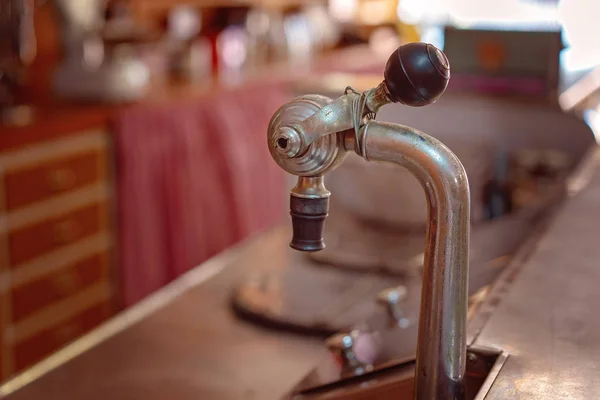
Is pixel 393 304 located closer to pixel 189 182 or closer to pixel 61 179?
pixel 61 179

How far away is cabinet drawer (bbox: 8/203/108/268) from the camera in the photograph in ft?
8.02

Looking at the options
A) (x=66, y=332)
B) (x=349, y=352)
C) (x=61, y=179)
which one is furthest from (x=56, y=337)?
(x=349, y=352)

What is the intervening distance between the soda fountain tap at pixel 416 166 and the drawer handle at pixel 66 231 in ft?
6.95

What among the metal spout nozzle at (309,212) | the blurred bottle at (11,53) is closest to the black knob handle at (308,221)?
the metal spout nozzle at (309,212)

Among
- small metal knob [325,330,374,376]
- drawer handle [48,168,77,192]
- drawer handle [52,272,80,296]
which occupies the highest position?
small metal knob [325,330,374,376]

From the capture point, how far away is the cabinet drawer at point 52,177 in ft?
7.82

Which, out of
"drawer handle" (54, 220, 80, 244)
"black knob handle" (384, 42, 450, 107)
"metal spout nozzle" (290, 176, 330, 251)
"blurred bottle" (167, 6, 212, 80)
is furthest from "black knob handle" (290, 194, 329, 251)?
"blurred bottle" (167, 6, 212, 80)

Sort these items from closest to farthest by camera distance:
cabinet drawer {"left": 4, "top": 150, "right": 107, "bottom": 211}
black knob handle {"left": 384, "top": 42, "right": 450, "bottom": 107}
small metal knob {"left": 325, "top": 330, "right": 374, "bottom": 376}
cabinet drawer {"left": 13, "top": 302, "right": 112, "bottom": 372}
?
black knob handle {"left": 384, "top": 42, "right": 450, "bottom": 107} < small metal knob {"left": 325, "top": 330, "right": 374, "bottom": 376} < cabinet drawer {"left": 4, "top": 150, "right": 107, "bottom": 211} < cabinet drawer {"left": 13, "top": 302, "right": 112, "bottom": 372}

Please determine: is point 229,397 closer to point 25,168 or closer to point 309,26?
point 25,168

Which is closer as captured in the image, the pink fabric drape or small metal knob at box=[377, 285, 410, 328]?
small metal knob at box=[377, 285, 410, 328]

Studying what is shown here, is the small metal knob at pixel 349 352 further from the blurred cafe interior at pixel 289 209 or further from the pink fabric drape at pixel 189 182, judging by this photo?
the pink fabric drape at pixel 189 182

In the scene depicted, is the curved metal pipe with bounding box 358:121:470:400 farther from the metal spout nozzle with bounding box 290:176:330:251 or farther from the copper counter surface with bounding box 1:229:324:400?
the copper counter surface with bounding box 1:229:324:400

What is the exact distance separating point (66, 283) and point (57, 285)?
0.05 meters

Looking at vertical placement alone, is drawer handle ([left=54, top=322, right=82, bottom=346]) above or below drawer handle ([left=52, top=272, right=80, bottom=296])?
below
